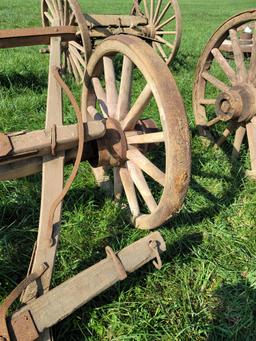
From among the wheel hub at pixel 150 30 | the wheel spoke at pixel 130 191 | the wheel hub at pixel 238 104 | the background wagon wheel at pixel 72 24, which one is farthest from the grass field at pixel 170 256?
the wheel hub at pixel 150 30

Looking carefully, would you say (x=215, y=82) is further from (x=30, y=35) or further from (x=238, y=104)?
(x=30, y=35)

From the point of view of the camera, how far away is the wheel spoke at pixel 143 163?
2.04 metres

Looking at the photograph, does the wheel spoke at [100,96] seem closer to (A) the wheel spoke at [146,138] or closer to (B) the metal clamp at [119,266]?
(A) the wheel spoke at [146,138]

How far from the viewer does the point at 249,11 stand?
291 cm

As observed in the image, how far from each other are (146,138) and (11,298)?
103cm

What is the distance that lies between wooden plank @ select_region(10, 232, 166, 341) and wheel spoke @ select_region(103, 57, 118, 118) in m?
0.83

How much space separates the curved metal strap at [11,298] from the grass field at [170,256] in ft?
1.18

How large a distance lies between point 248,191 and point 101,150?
1.40 meters

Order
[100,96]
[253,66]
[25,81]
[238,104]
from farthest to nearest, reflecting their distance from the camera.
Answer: [25,81], [253,66], [238,104], [100,96]

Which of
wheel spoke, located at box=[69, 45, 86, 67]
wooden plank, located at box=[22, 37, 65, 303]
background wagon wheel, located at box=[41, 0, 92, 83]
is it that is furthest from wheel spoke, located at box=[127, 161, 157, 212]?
wheel spoke, located at box=[69, 45, 86, 67]

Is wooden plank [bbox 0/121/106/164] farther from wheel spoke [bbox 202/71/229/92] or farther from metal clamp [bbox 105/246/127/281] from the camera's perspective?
wheel spoke [bbox 202/71/229/92]

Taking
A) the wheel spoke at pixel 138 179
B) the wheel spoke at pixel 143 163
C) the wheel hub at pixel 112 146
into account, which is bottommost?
the wheel spoke at pixel 138 179

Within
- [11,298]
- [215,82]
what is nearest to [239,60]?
[215,82]

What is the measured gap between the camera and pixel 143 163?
7.03 feet
